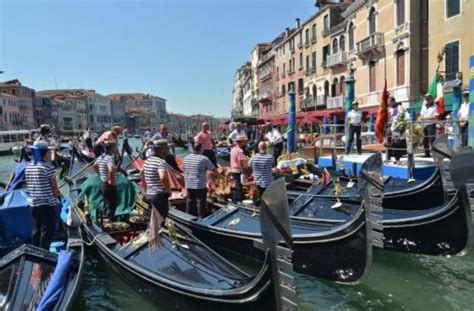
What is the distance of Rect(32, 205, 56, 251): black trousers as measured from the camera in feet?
11.9

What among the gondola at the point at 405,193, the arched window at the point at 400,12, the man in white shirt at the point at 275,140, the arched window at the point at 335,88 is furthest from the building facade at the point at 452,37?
the arched window at the point at 335,88

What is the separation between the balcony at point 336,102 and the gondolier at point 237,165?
626 inches

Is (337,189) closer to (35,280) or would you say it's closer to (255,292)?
(255,292)

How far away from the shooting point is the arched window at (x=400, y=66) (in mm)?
14797

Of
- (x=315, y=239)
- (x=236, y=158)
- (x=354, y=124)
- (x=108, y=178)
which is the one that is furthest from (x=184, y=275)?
(x=354, y=124)

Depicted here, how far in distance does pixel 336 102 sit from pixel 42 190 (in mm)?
Answer: 18755

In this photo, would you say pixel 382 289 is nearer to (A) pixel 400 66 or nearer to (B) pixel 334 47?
(A) pixel 400 66

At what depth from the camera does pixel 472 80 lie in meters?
6.08

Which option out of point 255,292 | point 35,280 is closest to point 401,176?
point 255,292

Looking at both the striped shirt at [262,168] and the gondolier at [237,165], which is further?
the gondolier at [237,165]

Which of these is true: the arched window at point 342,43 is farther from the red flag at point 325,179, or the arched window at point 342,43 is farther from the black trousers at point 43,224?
the black trousers at point 43,224

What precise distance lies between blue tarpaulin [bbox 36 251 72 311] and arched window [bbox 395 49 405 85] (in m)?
14.1

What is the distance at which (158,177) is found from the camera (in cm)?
364

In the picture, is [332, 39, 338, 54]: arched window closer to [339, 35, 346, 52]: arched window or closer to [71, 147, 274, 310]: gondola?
[339, 35, 346, 52]: arched window
